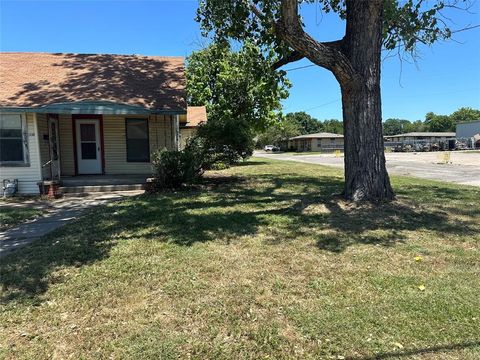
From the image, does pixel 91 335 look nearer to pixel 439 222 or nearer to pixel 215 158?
pixel 439 222

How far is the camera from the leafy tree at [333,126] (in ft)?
401

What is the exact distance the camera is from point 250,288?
4.02 meters

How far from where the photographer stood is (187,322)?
3.37 meters

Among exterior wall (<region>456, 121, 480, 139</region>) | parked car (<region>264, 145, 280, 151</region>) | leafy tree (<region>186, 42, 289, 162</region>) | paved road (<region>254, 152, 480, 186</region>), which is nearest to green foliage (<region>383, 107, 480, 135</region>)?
exterior wall (<region>456, 121, 480, 139</region>)

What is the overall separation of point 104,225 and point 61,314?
3331mm

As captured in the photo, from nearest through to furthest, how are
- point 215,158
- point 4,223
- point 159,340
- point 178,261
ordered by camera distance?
point 159,340, point 178,261, point 4,223, point 215,158

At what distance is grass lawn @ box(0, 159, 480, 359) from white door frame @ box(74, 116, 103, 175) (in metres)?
6.77

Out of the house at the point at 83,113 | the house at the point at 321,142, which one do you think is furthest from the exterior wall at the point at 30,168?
the house at the point at 321,142

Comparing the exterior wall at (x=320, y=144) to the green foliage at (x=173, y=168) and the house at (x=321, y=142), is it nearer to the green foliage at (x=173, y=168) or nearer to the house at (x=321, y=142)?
the house at (x=321, y=142)

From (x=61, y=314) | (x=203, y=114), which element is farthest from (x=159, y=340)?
(x=203, y=114)

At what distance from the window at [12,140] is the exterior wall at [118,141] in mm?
1932

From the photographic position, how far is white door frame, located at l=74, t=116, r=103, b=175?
43.1 feet

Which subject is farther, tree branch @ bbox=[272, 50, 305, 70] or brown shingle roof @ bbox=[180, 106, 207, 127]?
brown shingle roof @ bbox=[180, 106, 207, 127]

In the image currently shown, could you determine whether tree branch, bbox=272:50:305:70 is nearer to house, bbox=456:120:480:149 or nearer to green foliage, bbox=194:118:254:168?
green foliage, bbox=194:118:254:168
